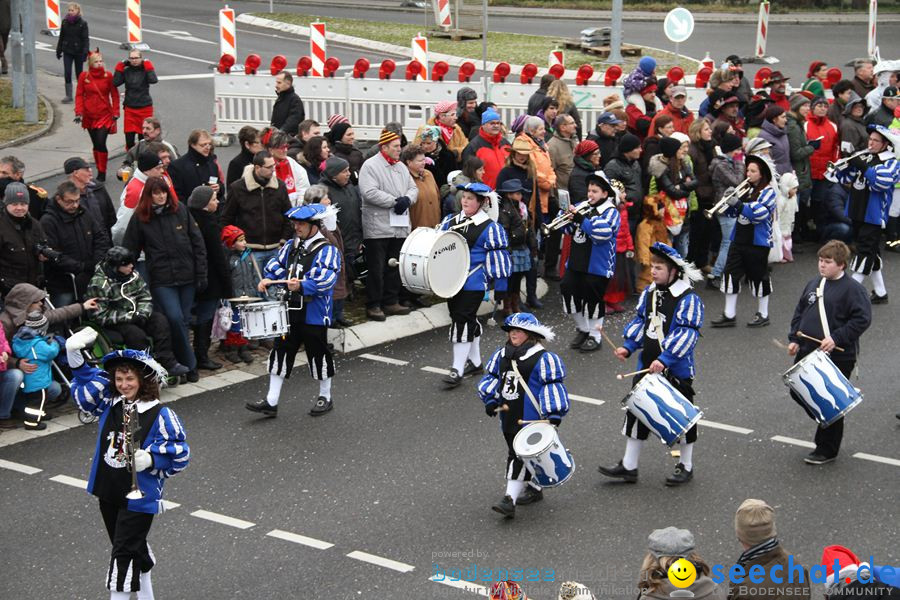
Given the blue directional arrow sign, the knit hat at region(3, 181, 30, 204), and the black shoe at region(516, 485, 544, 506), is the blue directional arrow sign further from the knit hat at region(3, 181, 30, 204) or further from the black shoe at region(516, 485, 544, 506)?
the black shoe at region(516, 485, 544, 506)

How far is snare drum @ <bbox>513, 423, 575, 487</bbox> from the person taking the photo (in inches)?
368

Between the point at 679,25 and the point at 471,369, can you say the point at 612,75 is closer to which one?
the point at 679,25

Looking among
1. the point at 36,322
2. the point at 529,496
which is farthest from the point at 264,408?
the point at 529,496

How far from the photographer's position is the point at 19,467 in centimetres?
1053

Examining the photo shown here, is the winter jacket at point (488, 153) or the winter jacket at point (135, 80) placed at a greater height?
the winter jacket at point (135, 80)

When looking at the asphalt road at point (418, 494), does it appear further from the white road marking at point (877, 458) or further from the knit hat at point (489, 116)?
the knit hat at point (489, 116)

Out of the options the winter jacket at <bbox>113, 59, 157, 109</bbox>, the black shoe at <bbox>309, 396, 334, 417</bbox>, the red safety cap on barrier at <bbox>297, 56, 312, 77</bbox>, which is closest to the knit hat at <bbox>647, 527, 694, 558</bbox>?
the black shoe at <bbox>309, 396, 334, 417</bbox>

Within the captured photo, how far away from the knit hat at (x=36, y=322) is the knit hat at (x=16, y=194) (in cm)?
105

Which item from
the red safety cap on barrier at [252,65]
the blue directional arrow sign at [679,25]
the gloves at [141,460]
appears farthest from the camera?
the blue directional arrow sign at [679,25]

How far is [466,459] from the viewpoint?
10.7 metres

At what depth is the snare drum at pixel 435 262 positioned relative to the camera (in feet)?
40.5

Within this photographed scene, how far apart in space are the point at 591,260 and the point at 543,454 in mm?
4302

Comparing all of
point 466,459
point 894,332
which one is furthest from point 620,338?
point 466,459

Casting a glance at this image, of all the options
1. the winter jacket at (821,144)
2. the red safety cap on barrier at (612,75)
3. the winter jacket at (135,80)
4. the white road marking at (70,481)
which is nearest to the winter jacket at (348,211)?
the white road marking at (70,481)
